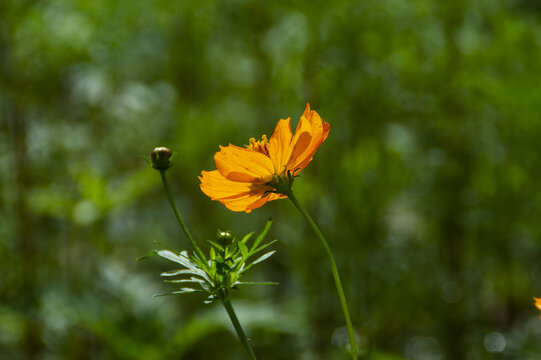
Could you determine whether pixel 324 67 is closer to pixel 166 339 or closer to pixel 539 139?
pixel 539 139

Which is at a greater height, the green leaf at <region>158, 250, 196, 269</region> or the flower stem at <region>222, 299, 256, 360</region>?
the green leaf at <region>158, 250, 196, 269</region>

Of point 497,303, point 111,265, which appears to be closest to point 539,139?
point 497,303

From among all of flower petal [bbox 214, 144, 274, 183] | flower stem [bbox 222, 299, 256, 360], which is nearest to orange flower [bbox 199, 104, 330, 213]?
flower petal [bbox 214, 144, 274, 183]

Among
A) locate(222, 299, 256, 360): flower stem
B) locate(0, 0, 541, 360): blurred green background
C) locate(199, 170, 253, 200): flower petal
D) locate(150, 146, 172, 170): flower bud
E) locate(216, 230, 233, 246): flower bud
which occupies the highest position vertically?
locate(0, 0, 541, 360): blurred green background

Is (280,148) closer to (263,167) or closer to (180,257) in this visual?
(263,167)

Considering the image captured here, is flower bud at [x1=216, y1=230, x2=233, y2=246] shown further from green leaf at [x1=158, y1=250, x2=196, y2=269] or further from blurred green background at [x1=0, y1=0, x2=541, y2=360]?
blurred green background at [x1=0, y1=0, x2=541, y2=360]

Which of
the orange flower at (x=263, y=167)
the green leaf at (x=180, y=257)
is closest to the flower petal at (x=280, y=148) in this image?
the orange flower at (x=263, y=167)
